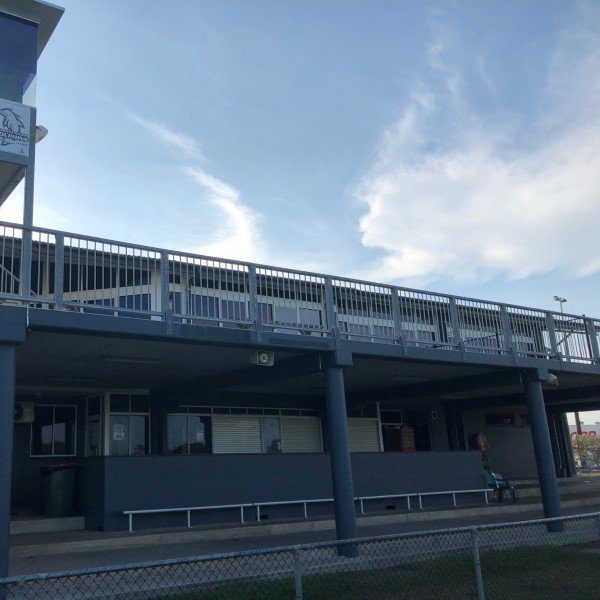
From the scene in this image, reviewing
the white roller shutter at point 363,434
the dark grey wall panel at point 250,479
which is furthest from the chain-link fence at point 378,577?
the white roller shutter at point 363,434

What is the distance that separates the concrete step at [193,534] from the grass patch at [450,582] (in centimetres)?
A: 498

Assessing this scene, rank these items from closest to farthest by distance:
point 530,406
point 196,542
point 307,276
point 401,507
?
1. point 307,276
2. point 196,542
3. point 530,406
4. point 401,507

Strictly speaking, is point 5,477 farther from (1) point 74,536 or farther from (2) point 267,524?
(2) point 267,524

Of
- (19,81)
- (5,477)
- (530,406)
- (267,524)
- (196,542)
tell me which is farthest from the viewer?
(530,406)

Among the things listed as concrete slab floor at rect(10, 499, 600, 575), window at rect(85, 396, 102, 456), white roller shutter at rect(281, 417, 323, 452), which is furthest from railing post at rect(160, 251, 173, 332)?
white roller shutter at rect(281, 417, 323, 452)

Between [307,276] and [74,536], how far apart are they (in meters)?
6.32

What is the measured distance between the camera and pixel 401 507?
18.3 m

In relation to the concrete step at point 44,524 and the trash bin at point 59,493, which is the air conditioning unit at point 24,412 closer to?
the trash bin at point 59,493

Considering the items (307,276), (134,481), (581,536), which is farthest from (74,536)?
(581,536)

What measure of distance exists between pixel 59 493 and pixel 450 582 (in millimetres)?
9187

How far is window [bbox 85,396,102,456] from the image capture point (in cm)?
1614

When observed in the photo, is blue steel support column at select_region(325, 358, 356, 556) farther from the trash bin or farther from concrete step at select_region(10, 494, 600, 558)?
the trash bin

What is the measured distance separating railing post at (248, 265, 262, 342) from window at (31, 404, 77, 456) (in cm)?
740

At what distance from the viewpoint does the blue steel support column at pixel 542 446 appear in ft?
50.6
